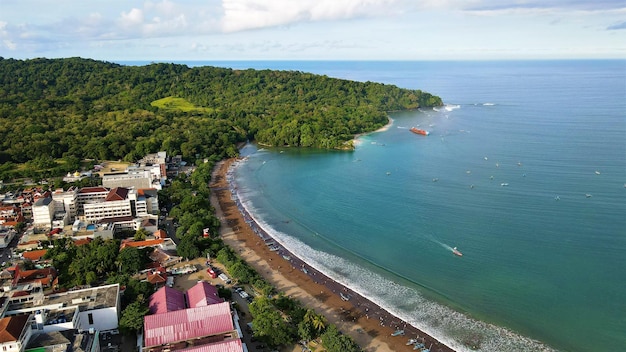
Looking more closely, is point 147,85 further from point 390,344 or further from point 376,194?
point 390,344

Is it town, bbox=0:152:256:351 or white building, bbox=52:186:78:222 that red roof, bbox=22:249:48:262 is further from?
white building, bbox=52:186:78:222

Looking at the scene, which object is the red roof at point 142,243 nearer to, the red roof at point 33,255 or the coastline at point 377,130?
the red roof at point 33,255

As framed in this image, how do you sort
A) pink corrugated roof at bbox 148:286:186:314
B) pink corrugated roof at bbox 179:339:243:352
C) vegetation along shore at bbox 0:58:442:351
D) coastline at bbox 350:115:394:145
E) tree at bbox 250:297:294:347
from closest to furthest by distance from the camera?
pink corrugated roof at bbox 179:339:243:352
tree at bbox 250:297:294:347
pink corrugated roof at bbox 148:286:186:314
vegetation along shore at bbox 0:58:442:351
coastline at bbox 350:115:394:145

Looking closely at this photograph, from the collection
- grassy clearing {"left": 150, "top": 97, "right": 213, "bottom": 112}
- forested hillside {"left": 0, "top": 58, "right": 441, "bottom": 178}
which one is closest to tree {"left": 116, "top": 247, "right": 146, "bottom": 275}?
forested hillside {"left": 0, "top": 58, "right": 441, "bottom": 178}

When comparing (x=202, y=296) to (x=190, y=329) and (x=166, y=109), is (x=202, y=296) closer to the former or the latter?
(x=190, y=329)

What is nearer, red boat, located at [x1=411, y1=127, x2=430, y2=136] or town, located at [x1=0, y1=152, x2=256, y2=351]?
town, located at [x1=0, y1=152, x2=256, y2=351]

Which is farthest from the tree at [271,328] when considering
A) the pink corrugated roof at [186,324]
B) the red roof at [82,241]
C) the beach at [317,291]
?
the red roof at [82,241]

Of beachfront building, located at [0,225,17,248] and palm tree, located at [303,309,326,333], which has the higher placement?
palm tree, located at [303,309,326,333]

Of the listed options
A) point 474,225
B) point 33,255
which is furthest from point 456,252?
point 33,255
